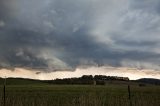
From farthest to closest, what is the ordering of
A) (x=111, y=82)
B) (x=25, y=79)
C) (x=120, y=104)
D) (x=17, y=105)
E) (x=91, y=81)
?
(x=25, y=79) < (x=91, y=81) < (x=111, y=82) < (x=120, y=104) < (x=17, y=105)

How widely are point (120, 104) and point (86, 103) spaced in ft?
9.31

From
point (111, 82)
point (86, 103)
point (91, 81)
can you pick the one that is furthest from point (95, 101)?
point (91, 81)

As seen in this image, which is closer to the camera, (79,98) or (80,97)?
(79,98)

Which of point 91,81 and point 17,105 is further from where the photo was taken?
point 91,81

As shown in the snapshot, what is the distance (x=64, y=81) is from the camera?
448ft

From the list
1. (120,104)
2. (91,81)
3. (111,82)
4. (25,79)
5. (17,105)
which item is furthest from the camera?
(25,79)

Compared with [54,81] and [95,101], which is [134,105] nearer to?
[95,101]

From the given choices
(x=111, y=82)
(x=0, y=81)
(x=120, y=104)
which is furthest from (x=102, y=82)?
(x=120, y=104)

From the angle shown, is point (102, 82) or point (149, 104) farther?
point (102, 82)

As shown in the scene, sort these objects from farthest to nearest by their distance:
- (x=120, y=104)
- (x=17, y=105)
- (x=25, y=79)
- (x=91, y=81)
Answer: (x=25, y=79)
(x=91, y=81)
(x=120, y=104)
(x=17, y=105)

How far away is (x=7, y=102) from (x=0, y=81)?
3995 inches

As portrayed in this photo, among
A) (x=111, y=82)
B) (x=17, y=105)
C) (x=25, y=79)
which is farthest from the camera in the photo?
(x=25, y=79)

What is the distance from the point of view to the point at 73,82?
134750mm

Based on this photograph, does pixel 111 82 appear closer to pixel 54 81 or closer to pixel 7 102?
pixel 54 81
